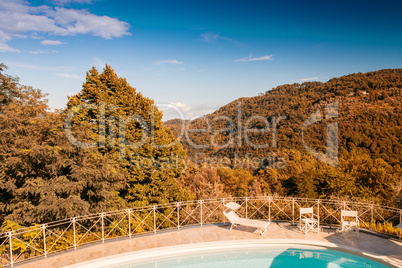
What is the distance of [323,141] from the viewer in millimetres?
40625

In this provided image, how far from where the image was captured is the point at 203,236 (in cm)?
774

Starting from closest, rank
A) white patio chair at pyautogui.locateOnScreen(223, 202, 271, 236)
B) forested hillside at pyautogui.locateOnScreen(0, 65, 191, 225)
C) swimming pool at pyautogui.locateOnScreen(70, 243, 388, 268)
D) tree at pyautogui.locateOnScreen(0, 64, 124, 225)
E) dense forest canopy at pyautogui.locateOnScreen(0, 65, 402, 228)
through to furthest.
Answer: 1. swimming pool at pyautogui.locateOnScreen(70, 243, 388, 268)
2. white patio chair at pyautogui.locateOnScreen(223, 202, 271, 236)
3. tree at pyautogui.locateOnScreen(0, 64, 124, 225)
4. forested hillside at pyautogui.locateOnScreen(0, 65, 191, 225)
5. dense forest canopy at pyautogui.locateOnScreen(0, 65, 402, 228)

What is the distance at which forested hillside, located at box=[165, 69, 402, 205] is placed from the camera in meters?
20.6

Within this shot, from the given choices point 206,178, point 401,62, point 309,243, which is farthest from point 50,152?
point 401,62

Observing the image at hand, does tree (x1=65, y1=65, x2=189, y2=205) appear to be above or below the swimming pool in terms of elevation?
above

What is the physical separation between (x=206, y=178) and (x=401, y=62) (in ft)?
116

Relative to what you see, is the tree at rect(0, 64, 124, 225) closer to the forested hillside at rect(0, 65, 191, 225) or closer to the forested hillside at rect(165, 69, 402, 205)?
the forested hillside at rect(0, 65, 191, 225)

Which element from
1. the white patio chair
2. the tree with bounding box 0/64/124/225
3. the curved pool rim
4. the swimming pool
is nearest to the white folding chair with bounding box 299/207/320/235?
the curved pool rim

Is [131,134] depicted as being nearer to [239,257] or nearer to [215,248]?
[215,248]

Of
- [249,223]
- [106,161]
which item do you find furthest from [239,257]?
[106,161]

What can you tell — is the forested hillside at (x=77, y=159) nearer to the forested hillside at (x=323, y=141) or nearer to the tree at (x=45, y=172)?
the tree at (x=45, y=172)

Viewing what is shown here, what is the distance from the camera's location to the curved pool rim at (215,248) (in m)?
6.15

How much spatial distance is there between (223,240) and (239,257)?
0.64 m

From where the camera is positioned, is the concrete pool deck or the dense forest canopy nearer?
the concrete pool deck
